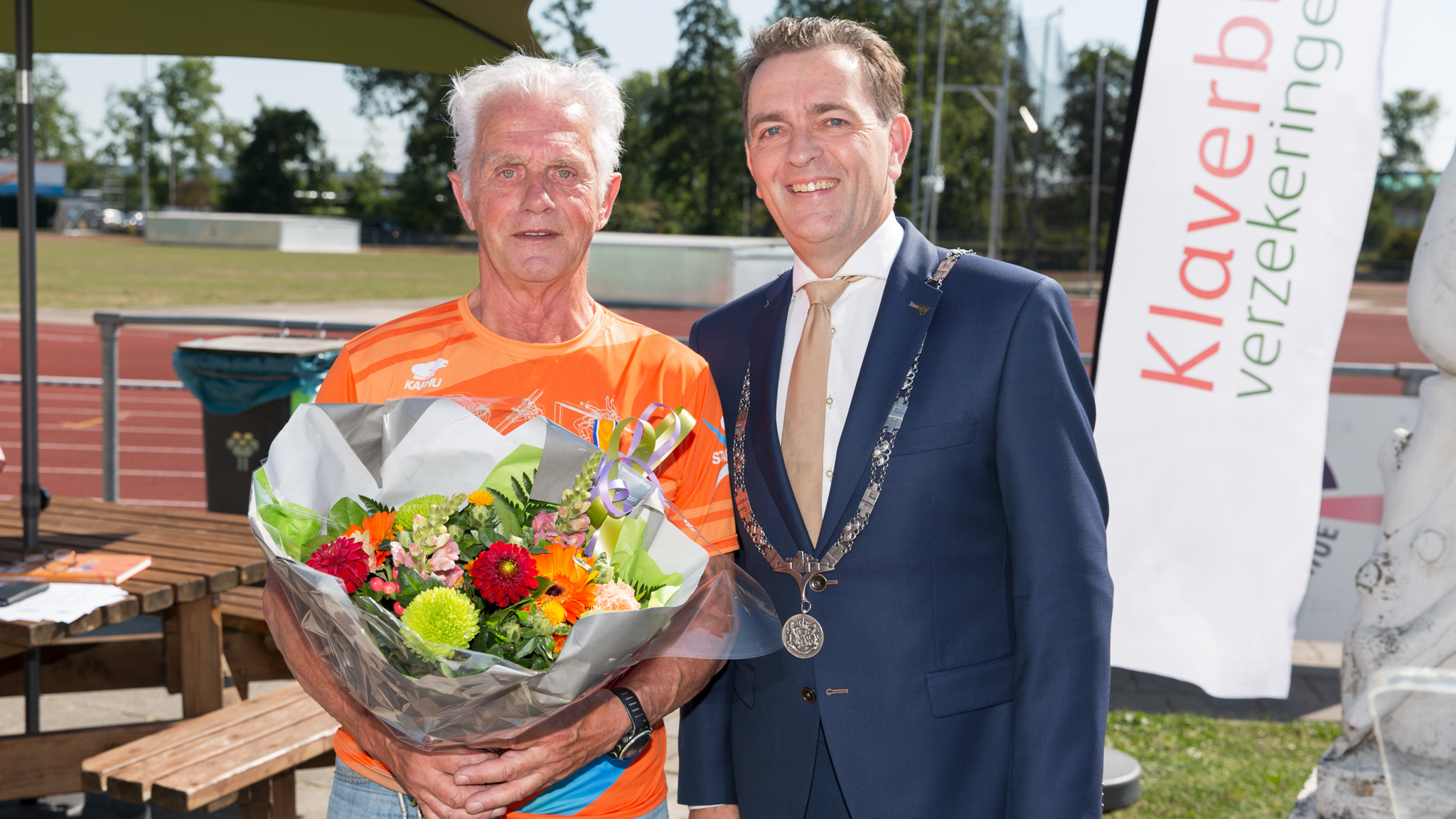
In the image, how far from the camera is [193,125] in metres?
72.7

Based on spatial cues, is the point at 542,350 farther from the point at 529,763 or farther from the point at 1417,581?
the point at 1417,581

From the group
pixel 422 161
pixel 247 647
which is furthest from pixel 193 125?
pixel 247 647

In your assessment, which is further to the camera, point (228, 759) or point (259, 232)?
point (259, 232)

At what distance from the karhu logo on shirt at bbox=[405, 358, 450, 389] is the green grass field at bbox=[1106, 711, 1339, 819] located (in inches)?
134

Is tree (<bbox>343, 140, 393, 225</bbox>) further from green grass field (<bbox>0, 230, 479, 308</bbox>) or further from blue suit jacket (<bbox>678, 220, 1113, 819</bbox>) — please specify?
blue suit jacket (<bbox>678, 220, 1113, 819</bbox>)

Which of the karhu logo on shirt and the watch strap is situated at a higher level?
the karhu logo on shirt

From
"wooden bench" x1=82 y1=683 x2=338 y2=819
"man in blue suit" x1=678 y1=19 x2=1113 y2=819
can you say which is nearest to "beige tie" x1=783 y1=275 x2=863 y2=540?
"man in blue suit" x1=678 y1=19 x2=1113 y2=819

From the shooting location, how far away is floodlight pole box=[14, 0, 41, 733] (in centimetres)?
344

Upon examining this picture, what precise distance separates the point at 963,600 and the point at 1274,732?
3911 mm

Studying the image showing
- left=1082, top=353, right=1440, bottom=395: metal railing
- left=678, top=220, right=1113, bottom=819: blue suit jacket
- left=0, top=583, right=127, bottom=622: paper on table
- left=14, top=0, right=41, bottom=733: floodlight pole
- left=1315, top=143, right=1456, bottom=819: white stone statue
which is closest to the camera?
left=678, top=220, right=1113, bottom=819: blue suit jacket

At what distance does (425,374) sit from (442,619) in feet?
2.41

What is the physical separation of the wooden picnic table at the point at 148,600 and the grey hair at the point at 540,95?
6.48 feet

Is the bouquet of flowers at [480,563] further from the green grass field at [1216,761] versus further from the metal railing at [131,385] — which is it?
the metal railing at [131,385]

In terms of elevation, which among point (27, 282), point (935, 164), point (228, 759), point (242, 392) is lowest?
point (228, 759)
